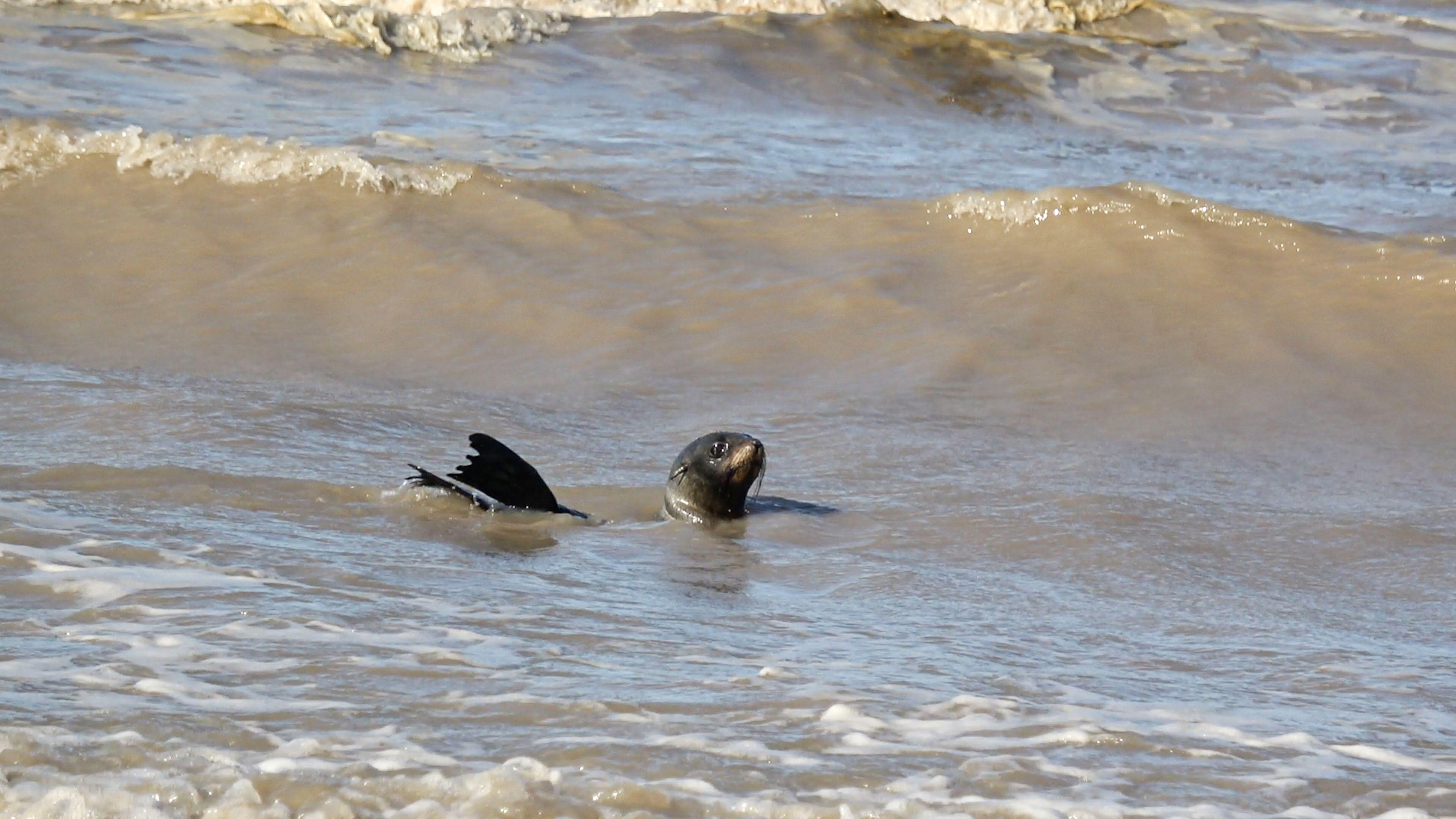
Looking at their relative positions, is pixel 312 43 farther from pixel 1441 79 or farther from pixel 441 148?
pixel 1441 79

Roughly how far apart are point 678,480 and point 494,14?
10816 mm

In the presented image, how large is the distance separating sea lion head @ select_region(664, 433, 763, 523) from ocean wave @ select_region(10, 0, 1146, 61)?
9592 millimetres

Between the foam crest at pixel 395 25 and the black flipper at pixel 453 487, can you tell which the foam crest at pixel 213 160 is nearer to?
the foam crest at pixel 395 25

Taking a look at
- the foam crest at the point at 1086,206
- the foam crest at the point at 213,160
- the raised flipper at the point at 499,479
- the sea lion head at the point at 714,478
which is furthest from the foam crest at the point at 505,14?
the raised flipper at the point at 499,479

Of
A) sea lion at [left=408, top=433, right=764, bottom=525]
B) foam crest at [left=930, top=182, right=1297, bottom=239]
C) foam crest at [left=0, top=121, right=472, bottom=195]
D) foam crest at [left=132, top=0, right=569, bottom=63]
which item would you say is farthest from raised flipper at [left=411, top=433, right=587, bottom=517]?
foam crest at [left=132, top=0, right=569, bottom=63]

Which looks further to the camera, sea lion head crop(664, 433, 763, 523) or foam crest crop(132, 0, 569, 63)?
foam crest crop(132, 0, 569, 63)

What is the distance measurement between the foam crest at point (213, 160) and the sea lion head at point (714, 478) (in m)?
4.63

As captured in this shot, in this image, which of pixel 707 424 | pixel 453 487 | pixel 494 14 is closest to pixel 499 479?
pixel 453 487

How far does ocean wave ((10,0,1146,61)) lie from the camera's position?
14.8 metres

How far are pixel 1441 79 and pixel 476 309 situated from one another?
10.7m

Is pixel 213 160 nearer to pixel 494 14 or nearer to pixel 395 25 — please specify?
pixel 395 25

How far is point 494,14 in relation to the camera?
15883mm

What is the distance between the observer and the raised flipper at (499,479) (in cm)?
555

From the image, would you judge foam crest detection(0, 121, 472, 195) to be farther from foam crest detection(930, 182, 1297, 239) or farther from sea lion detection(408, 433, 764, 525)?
sea lion detection(408, 433, 764, 525)
